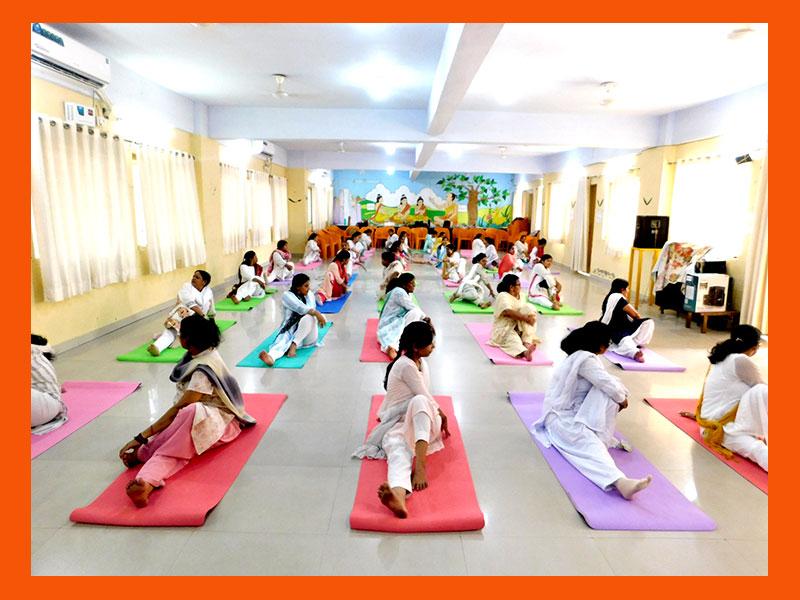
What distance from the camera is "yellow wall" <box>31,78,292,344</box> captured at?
4.64 metres

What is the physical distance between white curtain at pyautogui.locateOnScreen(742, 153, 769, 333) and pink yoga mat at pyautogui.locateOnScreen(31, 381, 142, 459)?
257 inches

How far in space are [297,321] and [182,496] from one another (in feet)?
9.15

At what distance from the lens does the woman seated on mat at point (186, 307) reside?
4984 mm

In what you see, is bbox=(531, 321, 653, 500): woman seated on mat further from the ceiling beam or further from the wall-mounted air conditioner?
the wall-mounted air conditioner

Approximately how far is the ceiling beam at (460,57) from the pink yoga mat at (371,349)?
2.61 metres

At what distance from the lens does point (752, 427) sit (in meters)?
2.98

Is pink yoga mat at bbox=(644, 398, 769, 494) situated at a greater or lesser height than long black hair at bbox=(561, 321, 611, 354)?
lesser

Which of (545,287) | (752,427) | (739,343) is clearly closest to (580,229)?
A: (545,287)

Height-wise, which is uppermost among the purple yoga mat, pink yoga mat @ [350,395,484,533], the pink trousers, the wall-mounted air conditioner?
the wall-mounted air conditioner

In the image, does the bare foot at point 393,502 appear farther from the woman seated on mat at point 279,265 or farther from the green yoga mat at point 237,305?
the woman seated on mat at point 279,265

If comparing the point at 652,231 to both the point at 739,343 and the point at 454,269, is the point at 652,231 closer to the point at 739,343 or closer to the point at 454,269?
the point at 454,269

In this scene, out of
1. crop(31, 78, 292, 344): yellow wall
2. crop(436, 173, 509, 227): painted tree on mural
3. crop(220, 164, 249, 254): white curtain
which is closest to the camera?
crop(31, 78, 292, 344): yellow wall

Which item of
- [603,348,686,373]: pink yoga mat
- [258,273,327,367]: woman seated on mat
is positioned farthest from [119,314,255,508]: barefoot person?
[603,348,686,373]: pink yoga mat

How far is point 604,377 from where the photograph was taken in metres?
2.87
